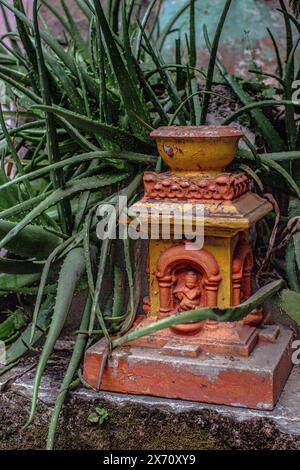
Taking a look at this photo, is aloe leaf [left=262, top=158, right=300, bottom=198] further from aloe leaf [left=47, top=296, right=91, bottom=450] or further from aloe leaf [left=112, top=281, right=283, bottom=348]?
aloe leaf [left=47, top=296, right=91, bottom=450]

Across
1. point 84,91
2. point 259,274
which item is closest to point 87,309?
point 259,274

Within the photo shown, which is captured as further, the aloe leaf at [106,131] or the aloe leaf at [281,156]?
the aloe leaf at [281,156]

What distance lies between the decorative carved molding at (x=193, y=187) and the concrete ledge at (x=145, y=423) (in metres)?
0.40

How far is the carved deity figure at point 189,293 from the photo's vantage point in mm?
1553

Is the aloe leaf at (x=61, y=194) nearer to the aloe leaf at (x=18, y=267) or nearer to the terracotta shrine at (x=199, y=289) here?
the aloe leaf at (x=18, y=267)

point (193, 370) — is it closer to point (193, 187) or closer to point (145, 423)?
point (145, 423)

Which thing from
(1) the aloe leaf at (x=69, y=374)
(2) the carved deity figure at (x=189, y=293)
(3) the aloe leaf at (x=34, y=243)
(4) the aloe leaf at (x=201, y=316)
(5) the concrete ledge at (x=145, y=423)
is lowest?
(5) the concrete ledge at (x=145, y=423)

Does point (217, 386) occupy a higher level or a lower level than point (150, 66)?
lower

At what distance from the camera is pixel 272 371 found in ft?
4.70

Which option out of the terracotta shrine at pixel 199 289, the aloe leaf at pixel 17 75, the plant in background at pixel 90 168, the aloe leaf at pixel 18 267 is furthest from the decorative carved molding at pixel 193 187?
the aloe leaf at pixel 17 75

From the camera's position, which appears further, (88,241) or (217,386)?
(88,241)

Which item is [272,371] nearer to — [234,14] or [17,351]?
[17,351]

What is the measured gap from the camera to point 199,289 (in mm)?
1562

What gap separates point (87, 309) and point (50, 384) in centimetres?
18
